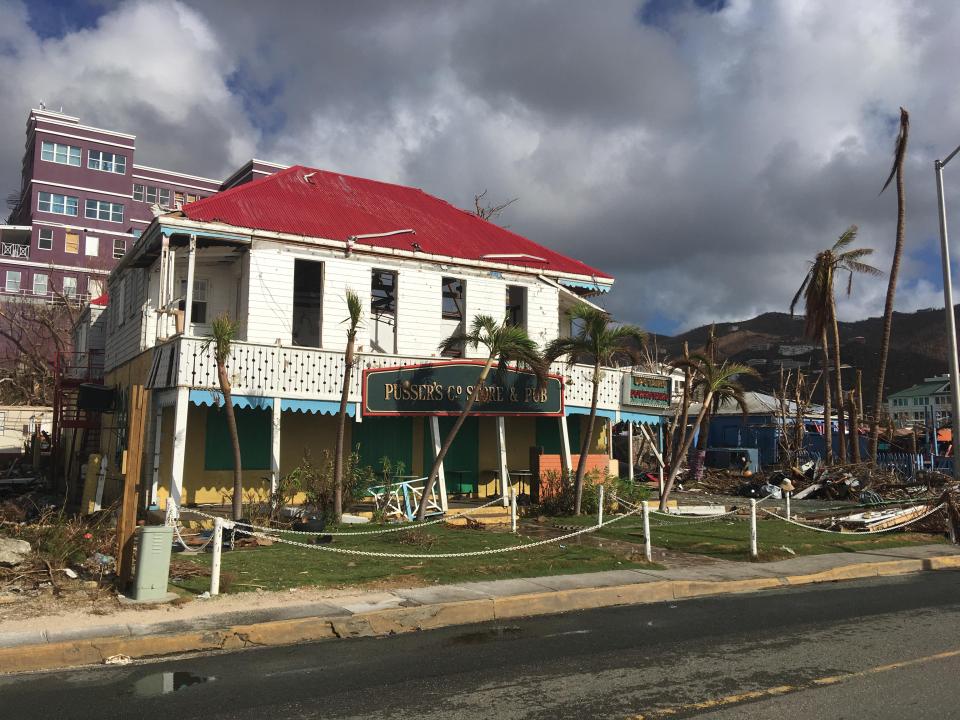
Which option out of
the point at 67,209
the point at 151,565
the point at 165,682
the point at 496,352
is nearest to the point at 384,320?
the point at 496,352

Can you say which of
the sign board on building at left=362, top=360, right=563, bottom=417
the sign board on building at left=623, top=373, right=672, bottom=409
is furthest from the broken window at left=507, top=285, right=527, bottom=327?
the sign board on building at left=623, top=373, right=672, bottom=409

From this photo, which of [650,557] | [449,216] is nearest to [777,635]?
[650,557]

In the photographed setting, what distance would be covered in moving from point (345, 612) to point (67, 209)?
220 feet

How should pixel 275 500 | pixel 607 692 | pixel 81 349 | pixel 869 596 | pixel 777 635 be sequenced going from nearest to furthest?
1. pixel 607 692
2. pixel 777 635
3. pixel 869 596
4. pixel 275 500
5. pixel 81 349

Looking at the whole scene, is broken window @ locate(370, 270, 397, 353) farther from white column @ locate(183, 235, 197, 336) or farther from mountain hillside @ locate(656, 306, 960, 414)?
mountain hillside @ locate(656, 306, 960, 414)

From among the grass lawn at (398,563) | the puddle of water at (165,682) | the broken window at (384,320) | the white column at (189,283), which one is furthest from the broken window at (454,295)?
the puddle of water at (165,682)

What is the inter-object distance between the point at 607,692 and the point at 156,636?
4.40 metres

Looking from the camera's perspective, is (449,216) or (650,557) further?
(449,216)

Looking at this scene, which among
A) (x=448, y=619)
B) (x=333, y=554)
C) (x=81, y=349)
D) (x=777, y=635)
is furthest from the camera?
(x=81, y=349)

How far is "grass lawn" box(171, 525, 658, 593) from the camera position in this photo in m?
10.8

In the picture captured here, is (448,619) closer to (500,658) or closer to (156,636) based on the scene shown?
(500,658)

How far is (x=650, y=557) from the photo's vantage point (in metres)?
13.4

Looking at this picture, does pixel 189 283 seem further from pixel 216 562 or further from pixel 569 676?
pixel 569 676

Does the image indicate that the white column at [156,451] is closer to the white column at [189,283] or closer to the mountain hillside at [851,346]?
the white column at [189,283]
